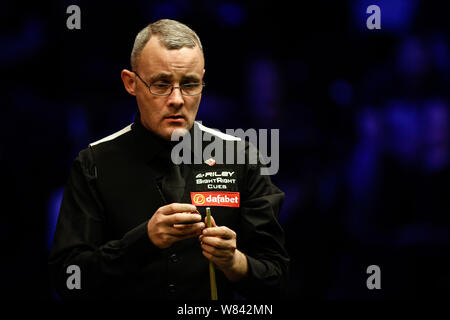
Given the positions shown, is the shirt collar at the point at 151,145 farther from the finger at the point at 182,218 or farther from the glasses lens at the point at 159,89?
the finger at the point at 182,218

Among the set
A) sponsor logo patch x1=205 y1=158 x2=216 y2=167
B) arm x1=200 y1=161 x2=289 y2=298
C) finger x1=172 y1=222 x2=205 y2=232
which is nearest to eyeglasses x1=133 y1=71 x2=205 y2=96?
sponsor logo patch x1=205 y1=158 x2=216 y2=167

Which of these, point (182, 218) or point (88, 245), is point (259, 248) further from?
point (88, 245)

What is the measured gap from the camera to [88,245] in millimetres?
2182

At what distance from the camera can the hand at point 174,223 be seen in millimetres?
1921

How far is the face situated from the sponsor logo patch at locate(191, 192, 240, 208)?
11.1 inches

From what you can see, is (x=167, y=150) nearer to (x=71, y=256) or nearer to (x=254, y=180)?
(x=254, y=180)

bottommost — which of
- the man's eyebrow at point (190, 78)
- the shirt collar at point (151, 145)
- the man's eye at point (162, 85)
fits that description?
the shirt collar at point (151, 145)

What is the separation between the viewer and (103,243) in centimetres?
226

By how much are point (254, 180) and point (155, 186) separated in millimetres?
435

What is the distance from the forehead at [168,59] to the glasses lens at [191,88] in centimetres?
5

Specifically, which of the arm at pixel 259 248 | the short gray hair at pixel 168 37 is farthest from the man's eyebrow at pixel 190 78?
the arm at pixel 259 248

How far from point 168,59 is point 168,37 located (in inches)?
3.9

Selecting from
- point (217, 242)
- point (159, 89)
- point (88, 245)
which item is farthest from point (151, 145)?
point (217, 242)
